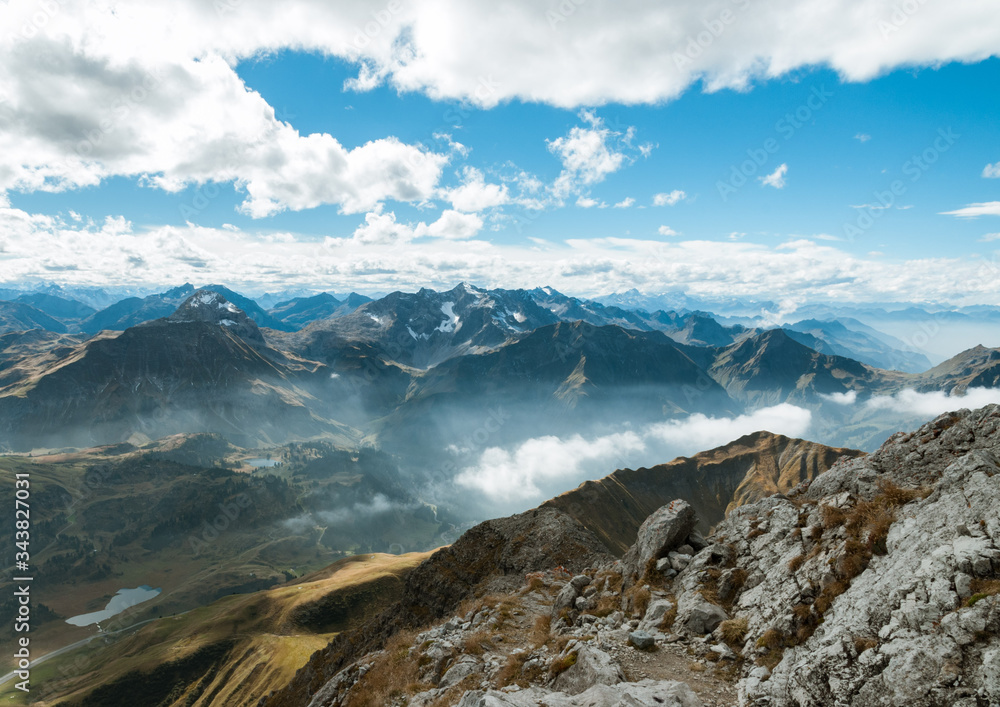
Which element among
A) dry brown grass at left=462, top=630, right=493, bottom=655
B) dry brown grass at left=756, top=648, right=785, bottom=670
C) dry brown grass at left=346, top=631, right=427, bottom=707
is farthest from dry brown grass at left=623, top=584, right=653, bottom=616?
dry brown grass at left=346, top=631, right=427, bottom=707

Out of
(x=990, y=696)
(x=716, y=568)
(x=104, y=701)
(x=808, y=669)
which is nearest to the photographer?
(x=990, y=696)

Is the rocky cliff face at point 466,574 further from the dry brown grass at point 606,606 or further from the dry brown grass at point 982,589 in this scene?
the dry brown grass at point 982,589

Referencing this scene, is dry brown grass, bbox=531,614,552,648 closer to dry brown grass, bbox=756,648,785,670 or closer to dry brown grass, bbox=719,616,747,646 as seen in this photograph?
dry brown grass, bbox=719,616,747,646

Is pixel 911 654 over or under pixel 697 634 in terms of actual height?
over

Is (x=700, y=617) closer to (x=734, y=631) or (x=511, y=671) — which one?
(x=734, y=631)

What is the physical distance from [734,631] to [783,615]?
6.80 feet

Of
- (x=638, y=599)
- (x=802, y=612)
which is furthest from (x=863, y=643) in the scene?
(x=638, y=599)

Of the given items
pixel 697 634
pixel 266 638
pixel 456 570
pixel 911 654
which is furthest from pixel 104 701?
pixel 911 654

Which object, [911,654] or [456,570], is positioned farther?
[456,570]

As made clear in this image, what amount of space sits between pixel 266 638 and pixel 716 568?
465 feet

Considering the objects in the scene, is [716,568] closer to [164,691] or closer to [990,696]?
[990,696]

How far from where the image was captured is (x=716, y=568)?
74.3 feet

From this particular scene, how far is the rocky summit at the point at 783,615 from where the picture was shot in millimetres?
11406

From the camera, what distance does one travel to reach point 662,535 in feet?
89.8
